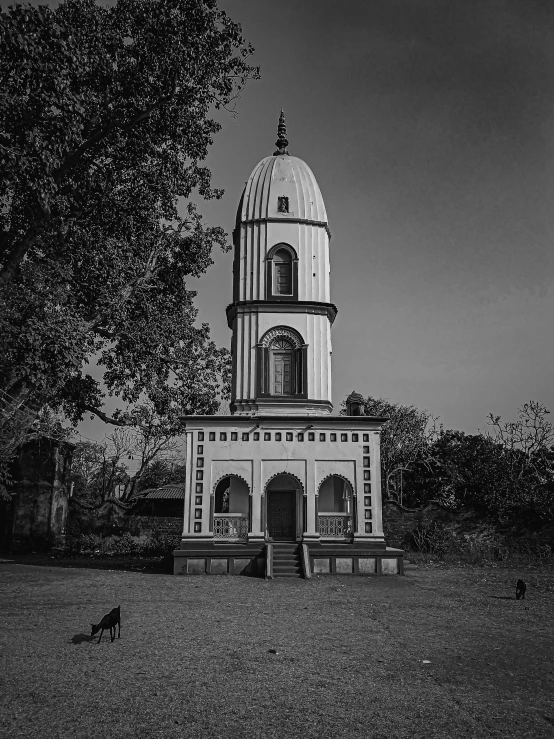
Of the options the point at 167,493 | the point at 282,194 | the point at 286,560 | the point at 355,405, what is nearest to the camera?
the point at 286,560

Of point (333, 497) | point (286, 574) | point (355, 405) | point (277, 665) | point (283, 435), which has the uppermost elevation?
point (355, 405)

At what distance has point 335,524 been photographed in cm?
2038

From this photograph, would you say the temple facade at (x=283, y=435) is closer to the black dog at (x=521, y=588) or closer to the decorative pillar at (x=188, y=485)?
the decorative pillar at (x=188, y=485)

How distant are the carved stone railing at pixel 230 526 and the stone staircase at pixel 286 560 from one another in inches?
46.0

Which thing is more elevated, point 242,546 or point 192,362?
point 192,362

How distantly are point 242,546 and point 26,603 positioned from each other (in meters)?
7.29

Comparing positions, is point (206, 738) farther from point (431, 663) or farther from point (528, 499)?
point (528, 499)

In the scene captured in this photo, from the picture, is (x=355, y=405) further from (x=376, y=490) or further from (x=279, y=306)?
(x=279, y=306)

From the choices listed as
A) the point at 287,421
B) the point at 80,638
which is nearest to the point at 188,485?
the point at 287,421

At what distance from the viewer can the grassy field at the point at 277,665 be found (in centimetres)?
640

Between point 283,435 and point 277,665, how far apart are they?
11995mm

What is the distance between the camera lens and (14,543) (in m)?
29.7

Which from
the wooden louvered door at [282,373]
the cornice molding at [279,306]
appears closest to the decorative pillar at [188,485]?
the wooden louvered door at [282,373]

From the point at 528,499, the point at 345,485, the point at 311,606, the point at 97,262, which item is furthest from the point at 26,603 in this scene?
the point at 528,499
